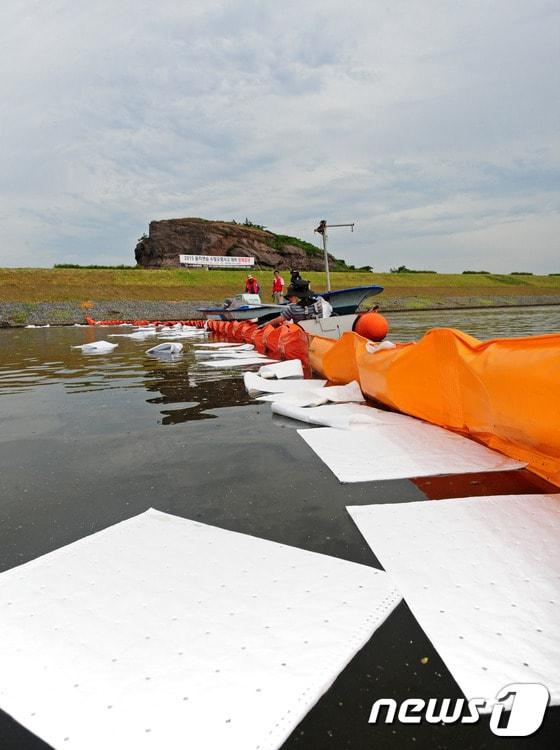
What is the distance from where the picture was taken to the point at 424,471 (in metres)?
2.02

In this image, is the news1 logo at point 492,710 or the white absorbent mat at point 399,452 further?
the white absorbent mat at point 399,452

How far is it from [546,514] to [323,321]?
556 centimetres

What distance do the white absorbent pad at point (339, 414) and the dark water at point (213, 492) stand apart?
165mm

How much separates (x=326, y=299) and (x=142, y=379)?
22.2 ft

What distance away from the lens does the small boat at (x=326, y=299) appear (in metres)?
11.1

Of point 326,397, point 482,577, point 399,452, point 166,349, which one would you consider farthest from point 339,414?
point 166,349

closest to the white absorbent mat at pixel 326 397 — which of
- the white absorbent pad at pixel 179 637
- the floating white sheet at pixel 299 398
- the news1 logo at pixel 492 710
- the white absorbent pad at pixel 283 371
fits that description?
the floating white sheet at pixel 299 398

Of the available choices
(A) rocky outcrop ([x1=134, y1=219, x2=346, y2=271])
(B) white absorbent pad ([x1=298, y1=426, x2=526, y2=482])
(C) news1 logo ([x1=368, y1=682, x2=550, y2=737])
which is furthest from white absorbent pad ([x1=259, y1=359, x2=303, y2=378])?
(A) rocky outcrop ([x1=134, y1=219, x2=346, y2=271])

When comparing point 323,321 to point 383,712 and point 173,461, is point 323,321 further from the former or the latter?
point 383,712

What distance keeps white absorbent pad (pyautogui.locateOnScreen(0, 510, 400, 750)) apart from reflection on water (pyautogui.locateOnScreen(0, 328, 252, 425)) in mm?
1867

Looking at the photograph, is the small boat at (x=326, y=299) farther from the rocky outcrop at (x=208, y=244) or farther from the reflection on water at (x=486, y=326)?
the rocky outcrop at (x=208, y=244)

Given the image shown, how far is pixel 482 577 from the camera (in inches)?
48.8

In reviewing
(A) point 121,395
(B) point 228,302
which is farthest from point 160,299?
(A) point 121,395

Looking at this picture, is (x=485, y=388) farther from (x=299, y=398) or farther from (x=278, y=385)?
(x=278, y=385)
